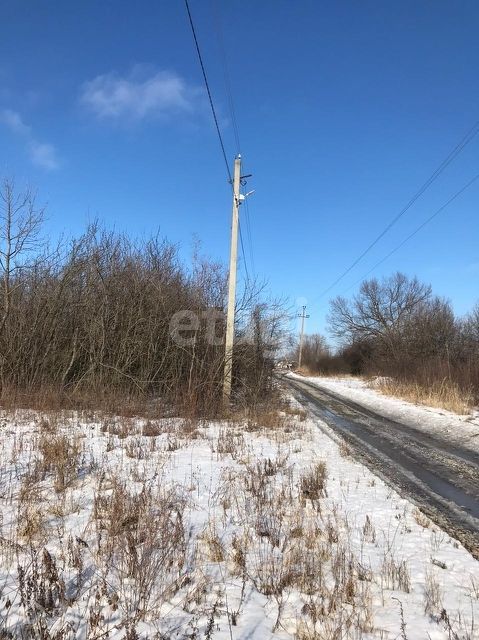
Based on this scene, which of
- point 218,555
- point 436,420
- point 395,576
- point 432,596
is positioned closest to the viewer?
point 432,596

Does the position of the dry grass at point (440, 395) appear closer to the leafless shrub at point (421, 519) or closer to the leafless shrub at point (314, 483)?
the leafless shrub at point (314, 483)

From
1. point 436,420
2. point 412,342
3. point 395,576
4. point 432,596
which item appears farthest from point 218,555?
point 412,342

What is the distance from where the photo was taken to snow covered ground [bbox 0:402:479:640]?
274 cm

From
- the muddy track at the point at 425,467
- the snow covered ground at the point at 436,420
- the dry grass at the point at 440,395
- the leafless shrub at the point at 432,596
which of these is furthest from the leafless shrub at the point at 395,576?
the dry grass at the point at 440,395

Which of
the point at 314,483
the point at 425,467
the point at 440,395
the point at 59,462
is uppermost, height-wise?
the point at 440,395

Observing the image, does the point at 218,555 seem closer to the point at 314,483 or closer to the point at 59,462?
the point at 314,483

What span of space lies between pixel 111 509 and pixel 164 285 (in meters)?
10.8

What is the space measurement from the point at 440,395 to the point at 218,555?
1582 cm

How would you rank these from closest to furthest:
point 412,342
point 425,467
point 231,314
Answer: point 425,467 → point 231,314 → point 412,342

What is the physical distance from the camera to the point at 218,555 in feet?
12.0

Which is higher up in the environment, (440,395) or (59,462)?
(440,395)

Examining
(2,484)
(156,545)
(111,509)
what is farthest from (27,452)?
(156,545)

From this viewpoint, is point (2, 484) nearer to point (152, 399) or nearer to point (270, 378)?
point (152, 399)

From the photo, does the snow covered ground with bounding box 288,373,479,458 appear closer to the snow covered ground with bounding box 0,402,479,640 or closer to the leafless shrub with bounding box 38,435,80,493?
the snow covered ground with bounding box 0,402,479,640
